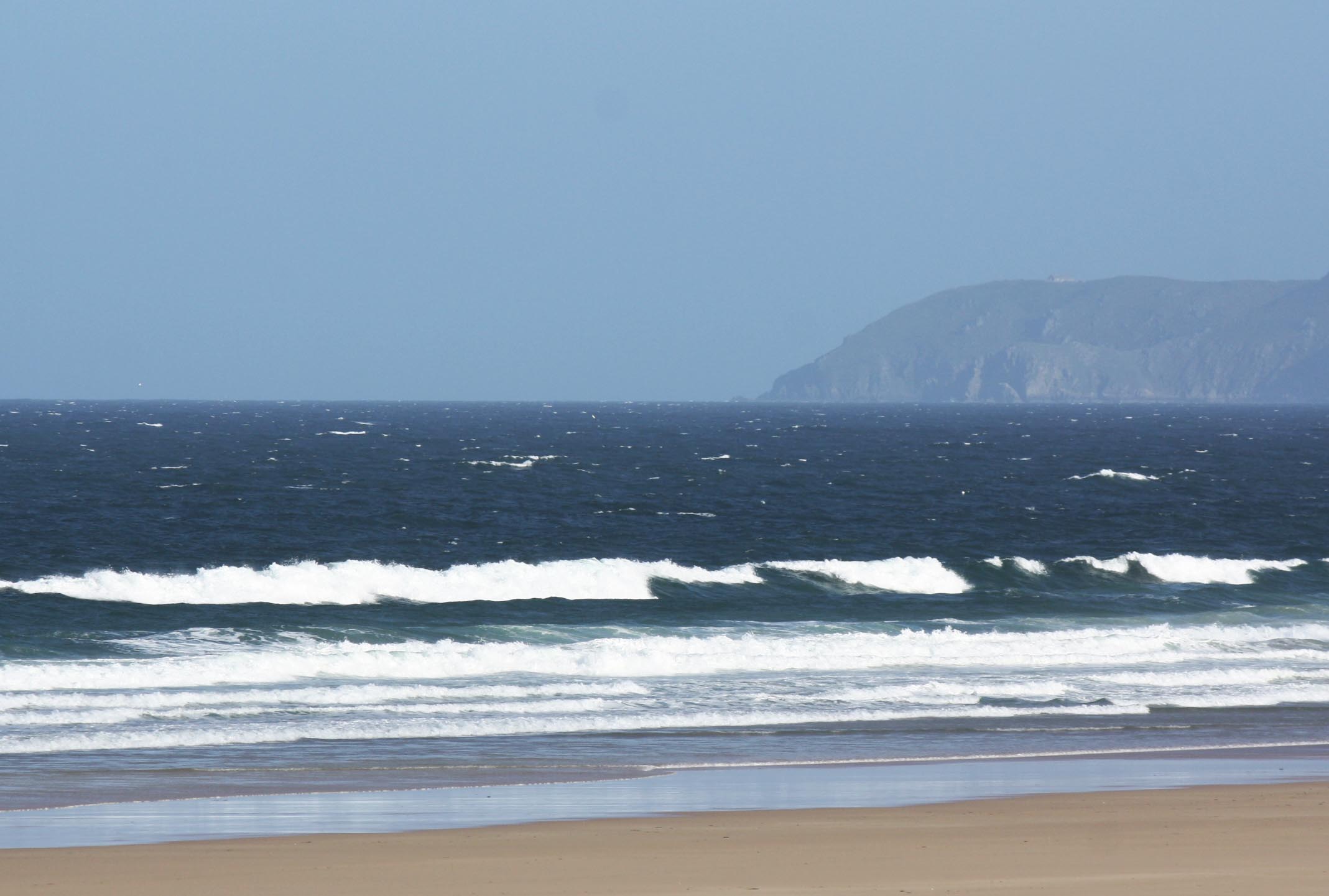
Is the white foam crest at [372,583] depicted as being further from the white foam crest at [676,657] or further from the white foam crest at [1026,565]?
the white foam crest at [676,657]

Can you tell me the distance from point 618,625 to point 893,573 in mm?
12218

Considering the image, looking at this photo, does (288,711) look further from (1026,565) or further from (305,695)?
(1026,565)

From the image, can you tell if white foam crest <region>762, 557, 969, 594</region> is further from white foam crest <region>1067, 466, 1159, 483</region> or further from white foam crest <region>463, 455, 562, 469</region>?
white foam crest <region>463, 455, 562, 469</region>

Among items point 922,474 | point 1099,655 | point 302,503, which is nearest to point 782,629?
point 1099,655

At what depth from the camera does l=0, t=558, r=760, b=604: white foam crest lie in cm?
3559

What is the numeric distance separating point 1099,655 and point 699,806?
47.3 ft

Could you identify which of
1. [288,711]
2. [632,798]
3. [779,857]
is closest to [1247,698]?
[632,798]

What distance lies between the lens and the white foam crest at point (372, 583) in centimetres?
3559

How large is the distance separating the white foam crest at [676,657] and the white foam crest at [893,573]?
31.2ft

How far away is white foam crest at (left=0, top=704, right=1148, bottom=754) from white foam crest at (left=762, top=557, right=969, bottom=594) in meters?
17.2

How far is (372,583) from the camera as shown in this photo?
3769 cm

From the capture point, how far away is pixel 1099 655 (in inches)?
1099

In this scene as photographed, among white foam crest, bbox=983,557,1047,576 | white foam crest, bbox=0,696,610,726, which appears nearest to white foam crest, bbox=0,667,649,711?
white foam crest, bbox=0,696,610,726

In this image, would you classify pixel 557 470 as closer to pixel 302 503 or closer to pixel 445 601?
pixel 302 503
